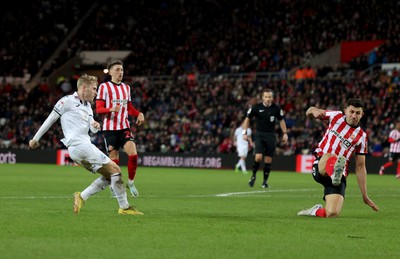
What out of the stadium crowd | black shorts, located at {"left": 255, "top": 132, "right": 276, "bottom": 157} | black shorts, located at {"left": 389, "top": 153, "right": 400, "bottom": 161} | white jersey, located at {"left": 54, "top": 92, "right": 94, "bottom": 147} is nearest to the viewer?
white jersey, located at {"left": 54, "top": 92, "right": 94, "bottom": 147}

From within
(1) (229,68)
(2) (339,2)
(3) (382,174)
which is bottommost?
(3) (382,174)

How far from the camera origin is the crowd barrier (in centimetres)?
3406

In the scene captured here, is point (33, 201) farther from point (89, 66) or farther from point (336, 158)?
point (89, 66)

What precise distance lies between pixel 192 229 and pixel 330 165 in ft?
9.24

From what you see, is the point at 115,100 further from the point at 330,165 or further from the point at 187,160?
the point at 187,160

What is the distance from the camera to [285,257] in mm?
7684

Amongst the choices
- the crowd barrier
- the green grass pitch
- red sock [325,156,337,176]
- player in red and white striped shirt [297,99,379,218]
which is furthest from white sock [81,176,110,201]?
the crowd barrier

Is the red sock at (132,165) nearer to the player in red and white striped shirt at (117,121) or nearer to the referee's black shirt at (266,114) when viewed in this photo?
the player in red and white striped shirt at (117,121)

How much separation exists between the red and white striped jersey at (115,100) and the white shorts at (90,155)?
3838 mm

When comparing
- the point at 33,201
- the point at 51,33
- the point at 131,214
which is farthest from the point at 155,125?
the point at 131,214

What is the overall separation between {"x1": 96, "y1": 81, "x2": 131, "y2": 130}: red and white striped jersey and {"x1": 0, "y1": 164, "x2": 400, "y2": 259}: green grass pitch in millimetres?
1369

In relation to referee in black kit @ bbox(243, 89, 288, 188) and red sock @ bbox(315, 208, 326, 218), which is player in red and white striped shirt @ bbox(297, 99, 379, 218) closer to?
red sock @ bbox(315, 208, 326, 218)

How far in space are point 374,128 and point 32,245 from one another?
2729 cm

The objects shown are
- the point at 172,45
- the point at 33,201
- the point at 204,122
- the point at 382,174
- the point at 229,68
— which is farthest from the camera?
the point at 172,45
